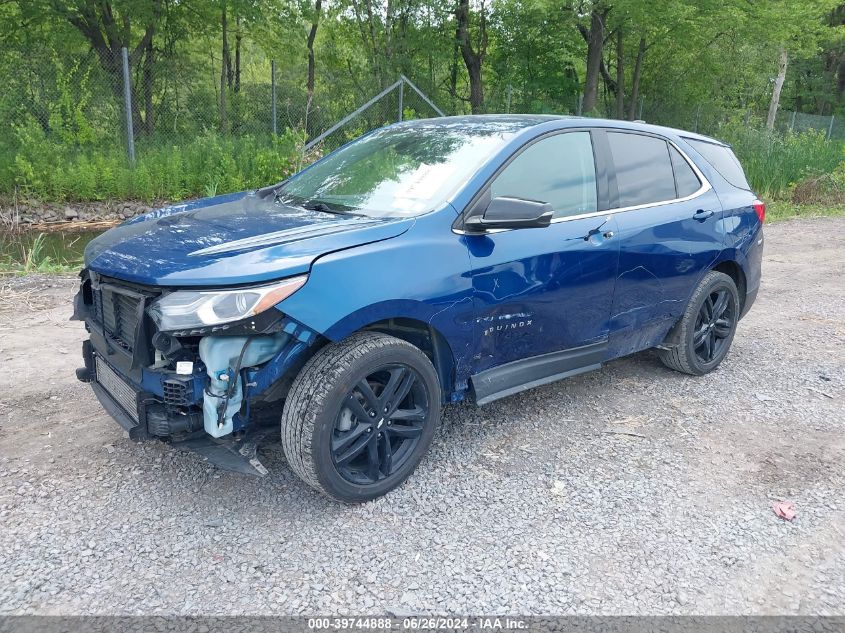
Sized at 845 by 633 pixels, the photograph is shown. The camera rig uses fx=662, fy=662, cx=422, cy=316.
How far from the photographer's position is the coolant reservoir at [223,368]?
265 centimetres

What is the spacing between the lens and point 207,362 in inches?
104

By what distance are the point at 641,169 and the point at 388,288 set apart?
7.26 ft

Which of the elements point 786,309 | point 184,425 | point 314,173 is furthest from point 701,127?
point 184,425

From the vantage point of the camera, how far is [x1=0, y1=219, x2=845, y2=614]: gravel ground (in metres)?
→ 2.53

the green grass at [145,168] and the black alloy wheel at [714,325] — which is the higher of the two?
the green grass at [145,168]

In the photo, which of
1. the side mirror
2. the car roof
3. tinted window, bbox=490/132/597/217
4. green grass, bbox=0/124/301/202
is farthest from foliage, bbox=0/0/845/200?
the side mirror

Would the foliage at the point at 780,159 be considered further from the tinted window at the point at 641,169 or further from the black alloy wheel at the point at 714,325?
the tinted window at the point at 641,169

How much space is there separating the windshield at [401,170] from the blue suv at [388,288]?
1 cm

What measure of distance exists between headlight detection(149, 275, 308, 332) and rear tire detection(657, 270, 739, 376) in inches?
122

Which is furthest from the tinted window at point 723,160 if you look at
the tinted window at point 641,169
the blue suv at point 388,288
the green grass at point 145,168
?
the green grass at point 145,168

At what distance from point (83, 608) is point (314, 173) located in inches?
108

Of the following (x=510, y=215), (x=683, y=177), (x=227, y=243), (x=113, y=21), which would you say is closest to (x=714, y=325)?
(x=683, y=177)

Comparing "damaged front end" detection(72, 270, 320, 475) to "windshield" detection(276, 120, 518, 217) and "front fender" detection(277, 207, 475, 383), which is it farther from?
"windshield" detection(276, 120, 518, 217)

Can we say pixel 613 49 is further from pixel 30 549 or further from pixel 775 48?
pixel 30 549
